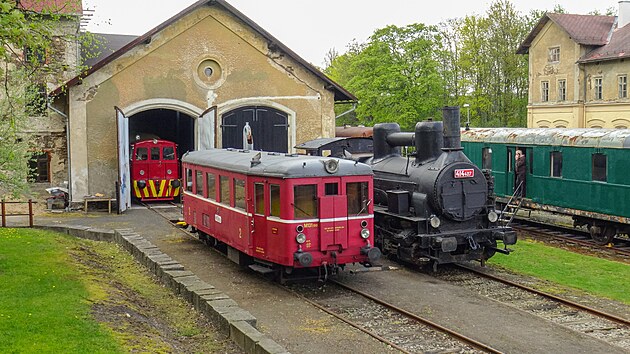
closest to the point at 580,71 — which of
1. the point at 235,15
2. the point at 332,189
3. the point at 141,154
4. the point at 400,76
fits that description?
the point at 400,76

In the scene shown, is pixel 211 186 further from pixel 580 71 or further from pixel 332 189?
pixel 580 71

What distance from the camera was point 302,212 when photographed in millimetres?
12773

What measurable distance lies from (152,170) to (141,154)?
791mm

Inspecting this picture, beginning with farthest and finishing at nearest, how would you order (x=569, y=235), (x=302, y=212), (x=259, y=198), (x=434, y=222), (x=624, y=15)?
(x=624, y=15) < (x=569, y=235) < (x=434, y=222) < (x=259, y=198) < (x=302, y=212)

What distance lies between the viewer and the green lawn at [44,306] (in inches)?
337

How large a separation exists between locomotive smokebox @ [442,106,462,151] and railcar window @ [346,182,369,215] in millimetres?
2641

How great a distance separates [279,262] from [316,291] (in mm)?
1130

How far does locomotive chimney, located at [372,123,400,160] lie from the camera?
57.2 feet

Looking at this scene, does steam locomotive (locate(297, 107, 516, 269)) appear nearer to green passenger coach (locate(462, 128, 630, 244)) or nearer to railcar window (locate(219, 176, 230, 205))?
railcar window (locate(219, 176, 230, 205))

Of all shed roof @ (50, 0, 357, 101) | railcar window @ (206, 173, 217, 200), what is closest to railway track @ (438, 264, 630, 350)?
railcar window @ (206, 173, 217, 200)

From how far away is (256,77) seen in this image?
90.0 ft

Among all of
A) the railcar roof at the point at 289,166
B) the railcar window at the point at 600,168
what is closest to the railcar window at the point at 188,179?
the railcar roof at the point at 289,166

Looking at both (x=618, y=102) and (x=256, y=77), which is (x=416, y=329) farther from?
(x=618, y=102)

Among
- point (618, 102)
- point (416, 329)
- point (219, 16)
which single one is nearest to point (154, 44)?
point (219, 16)
